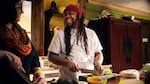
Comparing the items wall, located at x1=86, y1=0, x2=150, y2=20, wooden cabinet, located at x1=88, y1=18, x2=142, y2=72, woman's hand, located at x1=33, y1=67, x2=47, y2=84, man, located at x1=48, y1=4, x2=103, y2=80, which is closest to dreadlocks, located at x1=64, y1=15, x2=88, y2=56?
man, located at x1=48, y1=4, x2=103, y2=80

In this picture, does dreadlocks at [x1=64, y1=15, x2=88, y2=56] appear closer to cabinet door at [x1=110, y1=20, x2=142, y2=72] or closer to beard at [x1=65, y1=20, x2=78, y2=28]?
beard at [x1=65, y1=20, x2=78, y2=28]

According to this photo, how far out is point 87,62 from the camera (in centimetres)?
235

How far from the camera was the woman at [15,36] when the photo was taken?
1.31 m

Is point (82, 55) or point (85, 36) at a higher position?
point (85, 36)

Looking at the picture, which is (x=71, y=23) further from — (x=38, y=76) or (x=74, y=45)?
(x=38, y=76)

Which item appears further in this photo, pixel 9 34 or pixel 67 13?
pixel 67 13

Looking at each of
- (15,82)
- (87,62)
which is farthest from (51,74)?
(15,82)

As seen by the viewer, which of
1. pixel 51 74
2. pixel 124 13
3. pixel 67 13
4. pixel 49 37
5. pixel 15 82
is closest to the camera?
pixel 15 82

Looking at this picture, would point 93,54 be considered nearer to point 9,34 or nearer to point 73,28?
point 73,28

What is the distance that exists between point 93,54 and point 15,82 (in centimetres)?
164

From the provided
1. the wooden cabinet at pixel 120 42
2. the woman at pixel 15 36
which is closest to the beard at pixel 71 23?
the woman at pixel 15 36

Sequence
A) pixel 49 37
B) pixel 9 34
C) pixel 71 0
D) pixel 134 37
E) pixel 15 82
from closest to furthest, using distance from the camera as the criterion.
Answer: pixel 15 82
pixel 9 34
pixel 49 37
pixel 71 0
pixel 134 37

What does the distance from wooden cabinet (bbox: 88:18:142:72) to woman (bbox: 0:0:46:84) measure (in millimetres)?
3373

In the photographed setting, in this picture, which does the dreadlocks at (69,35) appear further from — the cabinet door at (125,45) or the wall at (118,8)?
the wall at (118,8)
